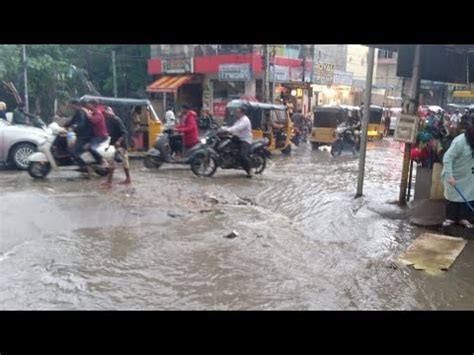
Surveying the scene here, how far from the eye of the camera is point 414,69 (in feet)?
24.5

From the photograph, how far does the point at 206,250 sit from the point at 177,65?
2254 centimetres

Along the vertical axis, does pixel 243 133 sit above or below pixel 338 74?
below

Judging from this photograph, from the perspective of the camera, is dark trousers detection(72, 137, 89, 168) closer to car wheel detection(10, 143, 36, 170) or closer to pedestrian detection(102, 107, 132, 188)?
pedestrian detection(102, 107, 132, 188)

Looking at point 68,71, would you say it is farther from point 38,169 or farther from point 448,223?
point 448,223

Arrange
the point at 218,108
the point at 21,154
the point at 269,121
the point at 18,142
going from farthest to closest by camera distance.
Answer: the point at 218,108 → the point at 269,121 → the point at 21,154 → the point at 18,142

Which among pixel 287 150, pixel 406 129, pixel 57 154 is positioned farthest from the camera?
pixel 287 150

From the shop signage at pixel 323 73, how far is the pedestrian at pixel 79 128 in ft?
62.3

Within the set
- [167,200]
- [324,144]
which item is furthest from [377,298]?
[324,144]

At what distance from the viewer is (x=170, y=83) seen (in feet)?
85.2

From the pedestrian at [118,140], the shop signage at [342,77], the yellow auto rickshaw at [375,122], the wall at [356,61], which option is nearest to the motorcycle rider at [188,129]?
the pedestrian at [118,140]

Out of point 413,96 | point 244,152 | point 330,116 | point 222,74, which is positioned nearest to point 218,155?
point 244,152

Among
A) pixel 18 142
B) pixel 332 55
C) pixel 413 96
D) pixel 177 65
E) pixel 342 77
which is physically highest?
pixel 332 55

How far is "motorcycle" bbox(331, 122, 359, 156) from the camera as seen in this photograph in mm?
16750
